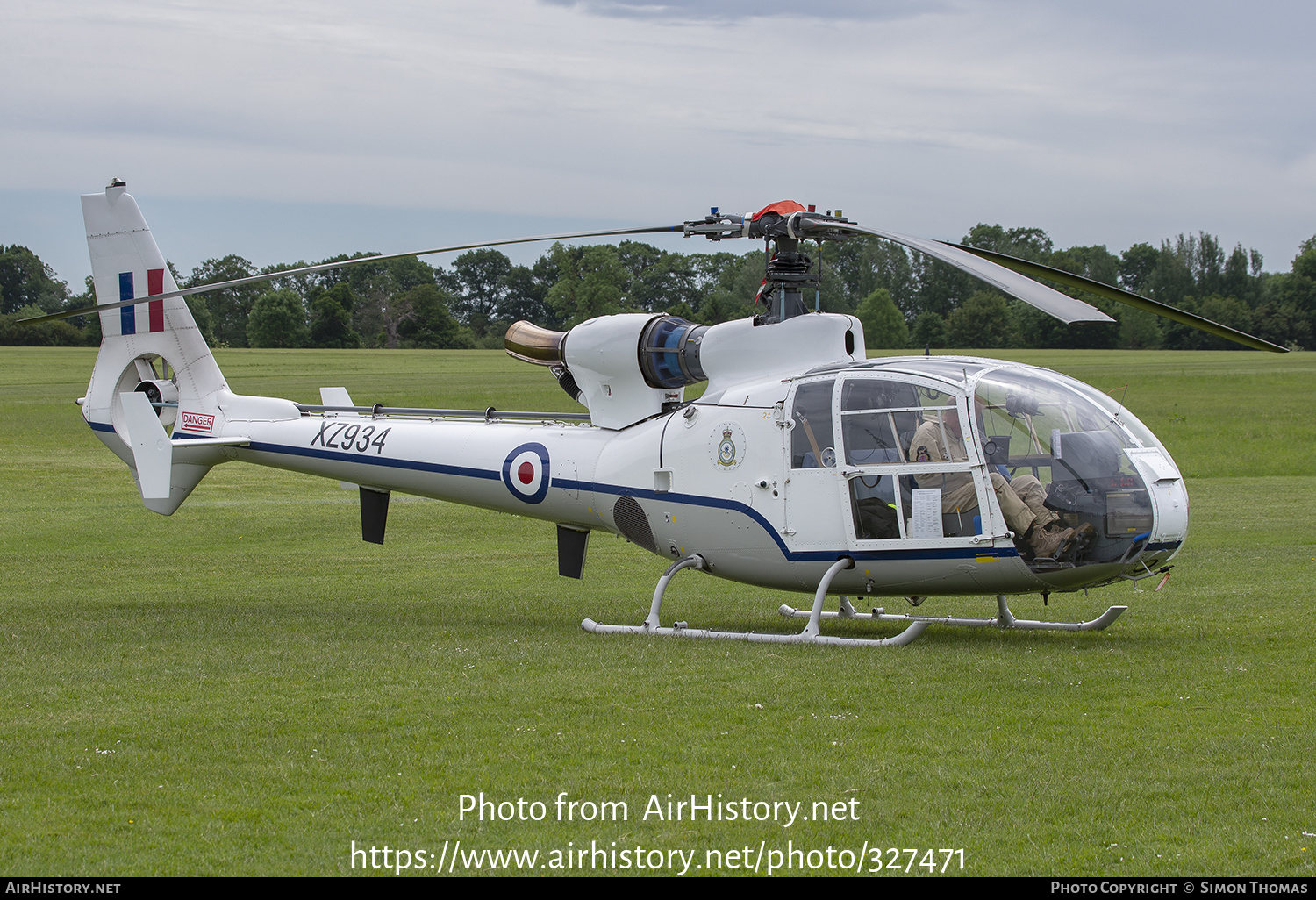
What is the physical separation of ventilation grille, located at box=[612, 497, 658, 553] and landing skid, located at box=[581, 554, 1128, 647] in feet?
1.38

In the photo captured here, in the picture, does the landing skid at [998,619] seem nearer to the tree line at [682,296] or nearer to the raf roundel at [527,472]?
the raf roundel at [527,472]

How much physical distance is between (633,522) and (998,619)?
379cm

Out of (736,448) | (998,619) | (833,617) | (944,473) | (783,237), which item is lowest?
(833,617)

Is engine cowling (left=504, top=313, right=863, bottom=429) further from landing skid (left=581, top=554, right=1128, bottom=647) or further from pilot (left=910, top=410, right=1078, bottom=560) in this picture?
landing skid (left=581, top=554, right=1128, bottom=647)

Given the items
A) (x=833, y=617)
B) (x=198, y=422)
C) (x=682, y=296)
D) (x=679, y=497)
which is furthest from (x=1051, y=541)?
(x=682, y=296)

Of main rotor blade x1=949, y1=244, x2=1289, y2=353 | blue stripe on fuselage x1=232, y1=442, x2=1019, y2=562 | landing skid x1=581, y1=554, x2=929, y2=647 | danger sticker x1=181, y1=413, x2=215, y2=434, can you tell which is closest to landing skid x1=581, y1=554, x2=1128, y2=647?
landing skid x1=581, y1=554, x2=929, y2=647

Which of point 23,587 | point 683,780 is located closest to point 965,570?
point 683,780

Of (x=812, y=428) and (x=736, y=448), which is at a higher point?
(x=812, y=428)

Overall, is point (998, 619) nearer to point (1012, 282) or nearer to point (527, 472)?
point (1012, 282)

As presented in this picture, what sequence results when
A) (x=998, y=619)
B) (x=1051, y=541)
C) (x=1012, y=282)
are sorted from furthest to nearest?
(x=998, y=619) → (x=1051, y=541) → (x=1012, y=282)

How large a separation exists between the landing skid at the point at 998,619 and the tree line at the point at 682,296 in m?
38.6

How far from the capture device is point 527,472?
44.0 feet

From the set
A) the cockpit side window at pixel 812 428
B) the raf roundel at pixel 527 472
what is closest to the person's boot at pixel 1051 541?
the cockpit side window at pixel 812 428
